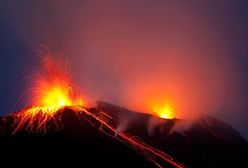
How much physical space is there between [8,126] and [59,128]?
524 cm

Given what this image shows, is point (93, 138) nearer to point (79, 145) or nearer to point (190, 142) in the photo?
point (79, 145)

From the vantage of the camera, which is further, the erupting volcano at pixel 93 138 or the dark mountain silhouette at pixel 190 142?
the dark mountain silhouette at pixel 190 142

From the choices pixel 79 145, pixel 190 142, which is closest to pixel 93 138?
pixel 79 145

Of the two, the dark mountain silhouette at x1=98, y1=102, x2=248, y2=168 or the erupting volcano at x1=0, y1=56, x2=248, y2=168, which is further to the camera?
the dark mountain silhouette at x1=98, y1=102, x2=248, y2=168

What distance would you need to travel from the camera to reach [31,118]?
43.0 meters

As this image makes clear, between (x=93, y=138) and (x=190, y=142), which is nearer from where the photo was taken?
(x=93, y=138)

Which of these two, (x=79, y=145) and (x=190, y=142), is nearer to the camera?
(x=79, y=145)

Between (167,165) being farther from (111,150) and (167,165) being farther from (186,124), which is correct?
(186,124)

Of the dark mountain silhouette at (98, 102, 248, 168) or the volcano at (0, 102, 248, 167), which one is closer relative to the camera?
the volcano at (0, 102, 248, 167)

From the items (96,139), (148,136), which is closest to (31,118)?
(96,139)

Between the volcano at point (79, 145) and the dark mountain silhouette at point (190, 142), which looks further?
the dark mountain silhouette at point (190, 142)

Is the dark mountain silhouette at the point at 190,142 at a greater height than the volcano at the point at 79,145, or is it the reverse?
the volcano at the point at 79,145

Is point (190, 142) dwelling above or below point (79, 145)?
below

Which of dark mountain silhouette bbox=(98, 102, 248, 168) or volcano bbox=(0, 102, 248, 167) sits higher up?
volcano bbox=(0, 102, 248, 167)
